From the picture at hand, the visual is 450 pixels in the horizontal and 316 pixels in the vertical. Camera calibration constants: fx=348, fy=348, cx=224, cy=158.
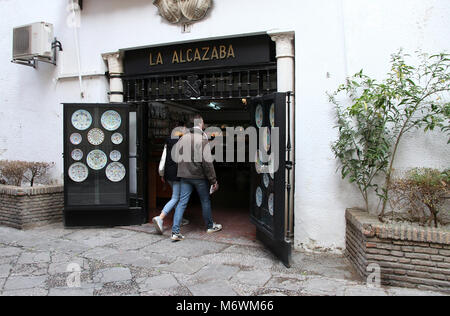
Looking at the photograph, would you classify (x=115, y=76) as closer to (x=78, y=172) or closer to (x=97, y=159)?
(x=97, y=159)

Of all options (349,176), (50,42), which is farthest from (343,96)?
(50,42)

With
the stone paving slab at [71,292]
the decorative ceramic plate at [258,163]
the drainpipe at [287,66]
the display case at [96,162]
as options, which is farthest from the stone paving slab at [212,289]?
the display case at [96,162]

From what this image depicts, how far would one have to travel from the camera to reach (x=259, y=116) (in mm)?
5020

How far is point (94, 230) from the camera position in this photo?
6.05 metres

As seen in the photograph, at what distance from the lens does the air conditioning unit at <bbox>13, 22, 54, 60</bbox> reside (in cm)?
670

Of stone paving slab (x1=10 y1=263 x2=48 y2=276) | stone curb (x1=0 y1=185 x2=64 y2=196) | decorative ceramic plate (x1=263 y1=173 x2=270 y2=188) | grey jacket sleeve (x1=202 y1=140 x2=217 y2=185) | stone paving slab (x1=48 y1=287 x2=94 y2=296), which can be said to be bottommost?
stone paving slab (x1=48 y1=287 x2=94 y2=296)

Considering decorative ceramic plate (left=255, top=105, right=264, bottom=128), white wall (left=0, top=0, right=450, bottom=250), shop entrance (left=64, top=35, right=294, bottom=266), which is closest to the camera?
white wall (left=0, top=0, right=450, bottom=250)

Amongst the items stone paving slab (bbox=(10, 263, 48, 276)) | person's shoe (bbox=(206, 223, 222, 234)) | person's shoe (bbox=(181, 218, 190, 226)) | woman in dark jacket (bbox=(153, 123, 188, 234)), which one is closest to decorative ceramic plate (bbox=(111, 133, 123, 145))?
woman in dark jacket (bbox=(153, 123, 188, 234))

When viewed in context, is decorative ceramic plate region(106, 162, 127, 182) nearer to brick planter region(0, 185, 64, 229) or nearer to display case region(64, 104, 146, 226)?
display case region(64, 104, 146, 226)

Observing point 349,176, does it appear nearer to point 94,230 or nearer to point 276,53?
point 276,53

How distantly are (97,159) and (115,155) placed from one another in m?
0.34

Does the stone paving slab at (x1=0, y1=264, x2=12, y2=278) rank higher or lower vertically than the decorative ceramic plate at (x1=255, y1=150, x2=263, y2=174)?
lower

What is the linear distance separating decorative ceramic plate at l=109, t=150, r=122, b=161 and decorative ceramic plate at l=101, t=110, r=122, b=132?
0.40 m

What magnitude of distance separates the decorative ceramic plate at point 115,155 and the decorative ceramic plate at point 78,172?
0.50 meters
